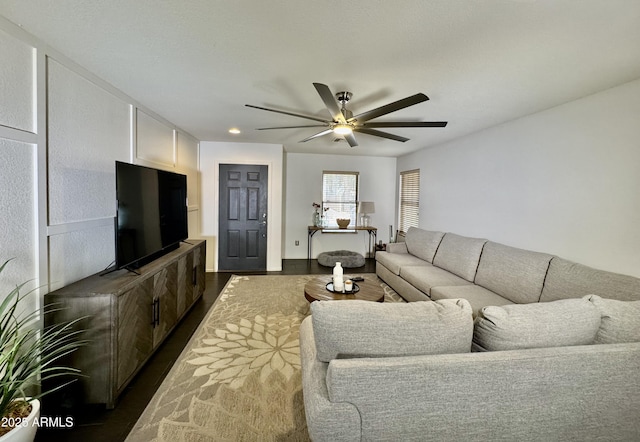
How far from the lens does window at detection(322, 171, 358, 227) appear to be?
6.10 metres

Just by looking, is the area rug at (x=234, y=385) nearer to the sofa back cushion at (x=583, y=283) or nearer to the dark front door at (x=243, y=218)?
the dark front door at (x=243, y=218)

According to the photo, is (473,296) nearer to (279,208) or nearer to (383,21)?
(383,21)

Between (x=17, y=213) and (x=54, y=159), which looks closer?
(x=17, y=213)

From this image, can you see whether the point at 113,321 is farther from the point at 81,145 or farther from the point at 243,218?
the point at 243,218

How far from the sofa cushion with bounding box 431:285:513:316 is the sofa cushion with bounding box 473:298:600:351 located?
1.10 metres

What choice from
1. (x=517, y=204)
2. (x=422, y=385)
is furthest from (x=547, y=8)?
(x=517, y=204)

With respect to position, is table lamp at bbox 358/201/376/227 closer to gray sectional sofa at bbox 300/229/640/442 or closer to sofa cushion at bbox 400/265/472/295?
sofa cushion at bbox 400/265/472/295

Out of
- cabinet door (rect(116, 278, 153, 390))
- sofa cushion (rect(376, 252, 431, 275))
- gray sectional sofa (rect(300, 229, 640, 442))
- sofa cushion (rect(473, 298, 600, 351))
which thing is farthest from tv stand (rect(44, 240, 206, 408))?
sofa cushion (rect(376, 252, 431, 275))

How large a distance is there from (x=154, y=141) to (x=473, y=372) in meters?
3.71

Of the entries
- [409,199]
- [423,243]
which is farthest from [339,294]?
[409,199]

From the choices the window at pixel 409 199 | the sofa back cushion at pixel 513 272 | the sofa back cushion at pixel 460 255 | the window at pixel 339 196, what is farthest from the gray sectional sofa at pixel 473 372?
A: the window at pixel 339 196

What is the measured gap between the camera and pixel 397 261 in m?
4.18

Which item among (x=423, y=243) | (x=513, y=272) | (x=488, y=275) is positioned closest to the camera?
(x=513, y=272)

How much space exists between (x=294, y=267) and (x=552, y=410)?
4438mm
